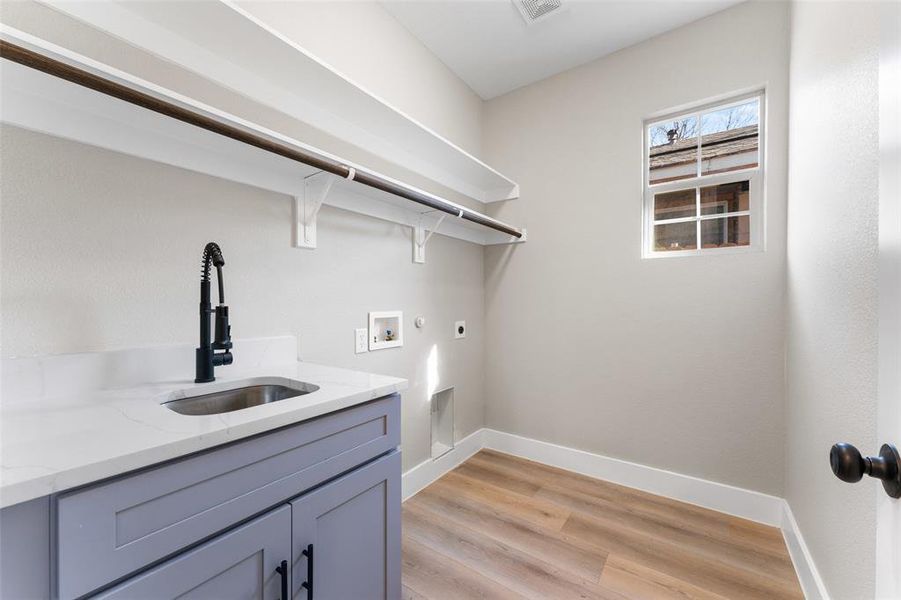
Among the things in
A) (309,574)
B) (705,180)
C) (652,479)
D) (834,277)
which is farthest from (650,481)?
(309,574)

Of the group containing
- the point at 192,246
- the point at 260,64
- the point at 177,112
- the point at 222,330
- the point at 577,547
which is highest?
the point at 260,64

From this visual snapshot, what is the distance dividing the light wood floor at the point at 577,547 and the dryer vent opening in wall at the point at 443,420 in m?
0.28

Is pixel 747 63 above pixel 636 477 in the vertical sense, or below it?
above

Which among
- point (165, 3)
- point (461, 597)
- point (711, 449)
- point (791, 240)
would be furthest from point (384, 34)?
point (711, 449)

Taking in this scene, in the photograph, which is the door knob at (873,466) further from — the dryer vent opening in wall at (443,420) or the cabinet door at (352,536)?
the dryer vent opening in wall at (443,420)

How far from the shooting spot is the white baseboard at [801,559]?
131 cm

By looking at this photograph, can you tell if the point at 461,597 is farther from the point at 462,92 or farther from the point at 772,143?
the point at 462,92

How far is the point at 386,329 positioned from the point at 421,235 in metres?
0.59

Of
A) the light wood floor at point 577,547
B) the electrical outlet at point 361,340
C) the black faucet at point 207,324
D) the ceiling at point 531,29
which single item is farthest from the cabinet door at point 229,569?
the ceiling at point 531,29

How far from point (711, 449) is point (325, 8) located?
3016 millimetres

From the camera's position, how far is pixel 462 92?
8.77 feet

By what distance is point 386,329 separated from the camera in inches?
79.3

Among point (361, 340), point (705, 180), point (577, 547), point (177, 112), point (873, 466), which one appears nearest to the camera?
point (873, 466)

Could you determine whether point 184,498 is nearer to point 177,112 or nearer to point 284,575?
point 284,575
